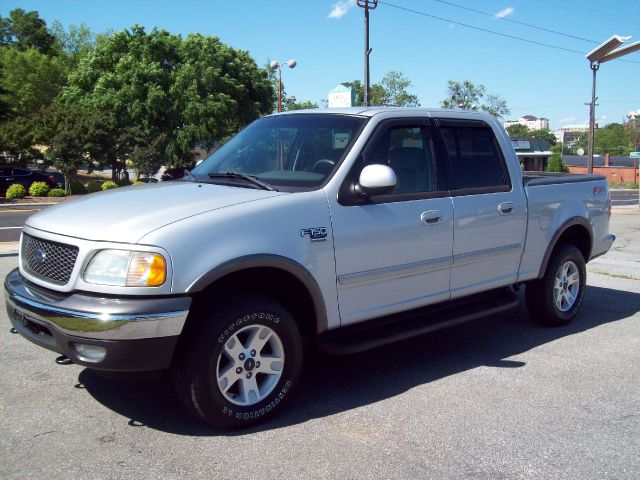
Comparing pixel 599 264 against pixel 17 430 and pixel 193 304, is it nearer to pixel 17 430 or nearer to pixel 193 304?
pixel 193 304

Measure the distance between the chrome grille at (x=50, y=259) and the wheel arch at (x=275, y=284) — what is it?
717 mm

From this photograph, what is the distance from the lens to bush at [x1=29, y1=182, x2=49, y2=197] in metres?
28.7

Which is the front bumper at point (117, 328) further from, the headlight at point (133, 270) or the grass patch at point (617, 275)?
the grass patch at point (617, 275)

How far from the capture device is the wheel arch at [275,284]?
137 inches

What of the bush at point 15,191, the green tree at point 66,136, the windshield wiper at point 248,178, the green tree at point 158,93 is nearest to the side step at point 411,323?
the windshield wiper at point 248,178

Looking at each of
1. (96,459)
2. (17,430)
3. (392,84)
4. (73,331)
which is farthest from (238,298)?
(392,84)

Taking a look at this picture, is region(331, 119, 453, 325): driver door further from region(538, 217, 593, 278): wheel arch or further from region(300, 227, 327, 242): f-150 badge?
region(538, 217, 593, 278): wheel arch

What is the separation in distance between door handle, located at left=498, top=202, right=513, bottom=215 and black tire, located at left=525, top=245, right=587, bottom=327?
103 cm

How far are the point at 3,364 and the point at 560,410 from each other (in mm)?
4045

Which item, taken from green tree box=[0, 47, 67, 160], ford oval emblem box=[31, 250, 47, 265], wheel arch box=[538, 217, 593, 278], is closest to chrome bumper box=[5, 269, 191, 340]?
ford oval emblem box=[31, 250, 47, 265]

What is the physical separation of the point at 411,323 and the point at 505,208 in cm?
133

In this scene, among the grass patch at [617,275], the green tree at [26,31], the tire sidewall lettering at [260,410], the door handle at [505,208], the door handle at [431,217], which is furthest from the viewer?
the green tree at [26,31]

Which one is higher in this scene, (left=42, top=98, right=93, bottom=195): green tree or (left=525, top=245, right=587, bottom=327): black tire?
(left=42, top=98, right=93, bottom=195): green tree

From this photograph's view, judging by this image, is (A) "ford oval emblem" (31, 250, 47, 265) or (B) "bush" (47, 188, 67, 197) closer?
(A) "ford oval emblem" (31, 250, 47, 265)
